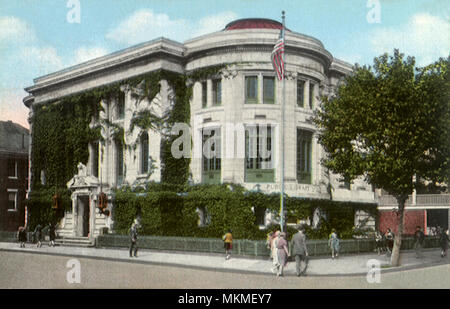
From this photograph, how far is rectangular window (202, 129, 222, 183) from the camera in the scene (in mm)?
38062

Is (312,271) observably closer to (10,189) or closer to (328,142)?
(328,142)

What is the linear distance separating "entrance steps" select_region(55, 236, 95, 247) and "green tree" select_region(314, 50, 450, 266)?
21660 mm

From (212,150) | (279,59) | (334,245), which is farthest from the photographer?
(212,150)

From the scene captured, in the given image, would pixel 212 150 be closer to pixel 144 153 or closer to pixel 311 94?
pixel 144 153

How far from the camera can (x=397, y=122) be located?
24.9m

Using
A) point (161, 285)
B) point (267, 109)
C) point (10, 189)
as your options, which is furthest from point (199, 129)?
point (10, 189)

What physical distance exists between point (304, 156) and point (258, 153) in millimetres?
4050

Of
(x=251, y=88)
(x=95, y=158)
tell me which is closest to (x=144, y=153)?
(x=95, y=158)

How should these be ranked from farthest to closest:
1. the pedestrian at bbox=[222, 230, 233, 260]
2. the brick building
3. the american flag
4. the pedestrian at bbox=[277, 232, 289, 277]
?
the brick building → the american flag → the pedestrian at bbox=[222, 230, 233, 260] → the pedestrian at bbox=[277, 232, 289, 277]

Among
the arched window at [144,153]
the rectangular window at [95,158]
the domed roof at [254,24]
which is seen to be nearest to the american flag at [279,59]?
the domed roof at [254,24]

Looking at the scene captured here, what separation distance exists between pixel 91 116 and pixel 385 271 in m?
29.2

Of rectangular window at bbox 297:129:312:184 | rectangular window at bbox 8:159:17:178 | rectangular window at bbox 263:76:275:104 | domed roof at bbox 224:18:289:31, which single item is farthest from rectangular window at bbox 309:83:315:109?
rectangular window at bbox 8:159:17:178

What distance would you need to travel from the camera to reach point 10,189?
187 ft

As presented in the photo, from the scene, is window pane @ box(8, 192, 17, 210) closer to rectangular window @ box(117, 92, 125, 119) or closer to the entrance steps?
the entrance steps
